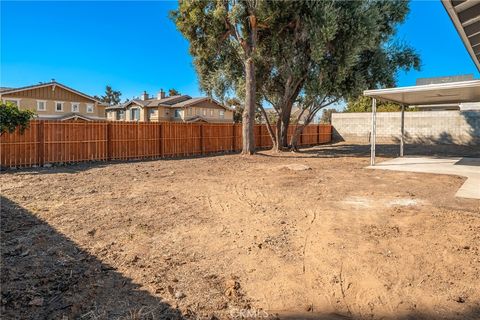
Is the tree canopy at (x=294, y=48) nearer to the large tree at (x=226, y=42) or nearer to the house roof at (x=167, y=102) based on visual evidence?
the large tree at (x=226, y=42)

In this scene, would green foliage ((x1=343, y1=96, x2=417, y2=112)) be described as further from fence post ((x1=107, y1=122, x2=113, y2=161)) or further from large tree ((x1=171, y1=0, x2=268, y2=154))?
fence post ((x1=107, y1=122, x2=113, y2=161))

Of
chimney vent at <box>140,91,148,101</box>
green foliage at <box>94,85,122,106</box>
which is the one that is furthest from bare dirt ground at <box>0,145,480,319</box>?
green foliage at <box>94,85,122,106</box>

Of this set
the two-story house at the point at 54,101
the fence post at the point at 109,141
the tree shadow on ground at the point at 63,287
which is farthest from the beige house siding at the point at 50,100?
the tree shadow on ground at the point at 63,287

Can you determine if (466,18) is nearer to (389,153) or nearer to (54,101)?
(389,153)

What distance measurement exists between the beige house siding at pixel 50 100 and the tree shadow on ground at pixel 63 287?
27.7 m

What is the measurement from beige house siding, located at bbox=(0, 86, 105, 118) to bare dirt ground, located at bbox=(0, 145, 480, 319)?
25.5 metres

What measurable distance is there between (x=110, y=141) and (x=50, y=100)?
20756mm

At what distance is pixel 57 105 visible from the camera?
30516 mm

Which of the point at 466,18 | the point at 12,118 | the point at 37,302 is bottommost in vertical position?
the point at 37,302

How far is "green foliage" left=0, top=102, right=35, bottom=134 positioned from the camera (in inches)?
379

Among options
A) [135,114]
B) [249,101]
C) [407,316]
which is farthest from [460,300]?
[135,114]

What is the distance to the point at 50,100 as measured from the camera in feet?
98.1

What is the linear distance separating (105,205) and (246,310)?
13.7ft

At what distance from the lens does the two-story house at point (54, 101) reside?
28.0 metres
